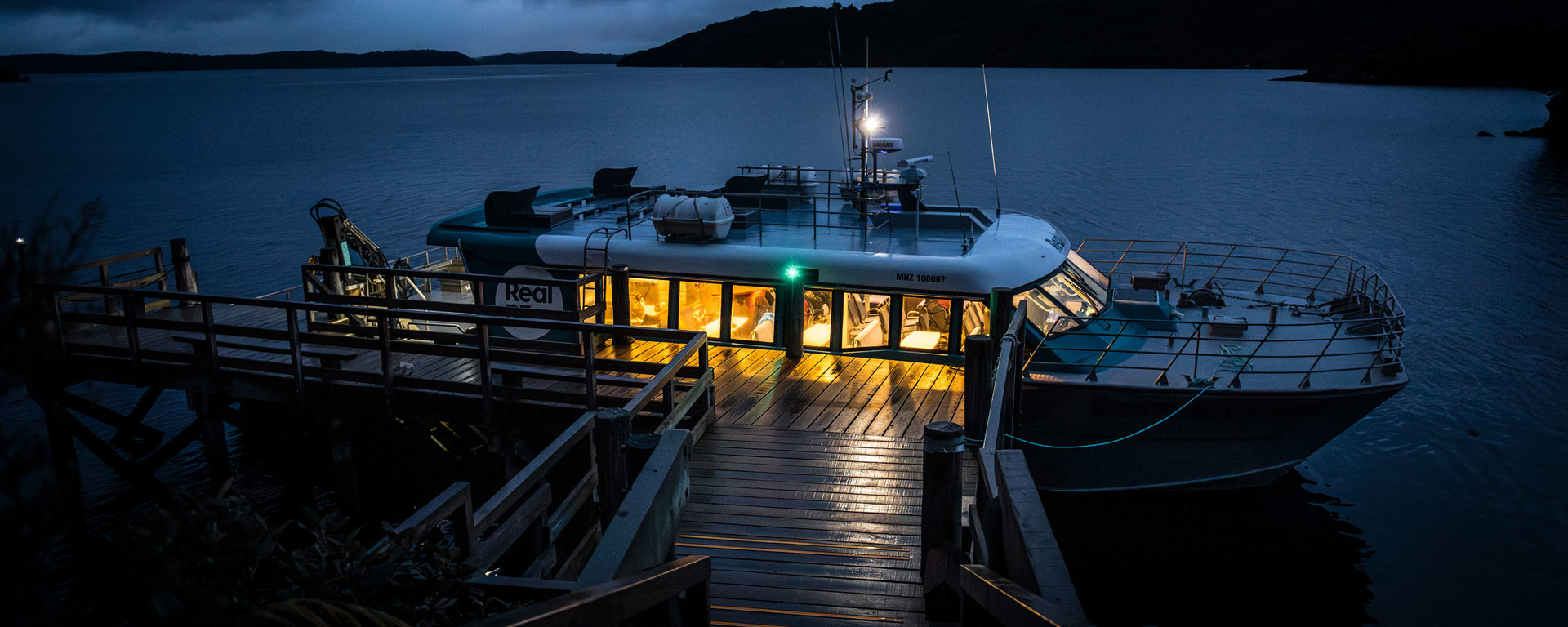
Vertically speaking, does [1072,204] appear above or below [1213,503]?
above

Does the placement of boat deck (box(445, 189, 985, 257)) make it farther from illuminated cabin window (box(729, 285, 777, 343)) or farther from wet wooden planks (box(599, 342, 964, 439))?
wet wooden planks (box(599, 342, 964, 439))

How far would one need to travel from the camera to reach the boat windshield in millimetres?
12602

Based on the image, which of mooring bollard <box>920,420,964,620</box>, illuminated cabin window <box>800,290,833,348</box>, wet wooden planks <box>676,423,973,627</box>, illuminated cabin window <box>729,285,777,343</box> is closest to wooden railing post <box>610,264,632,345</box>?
illuminated cabin window <box>729,285,777,343</box>

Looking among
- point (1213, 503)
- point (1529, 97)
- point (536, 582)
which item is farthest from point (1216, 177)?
point (1529, 97)

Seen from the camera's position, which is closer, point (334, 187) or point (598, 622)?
point (598, 622)

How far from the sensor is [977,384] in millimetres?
10156

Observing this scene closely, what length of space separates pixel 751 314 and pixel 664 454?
28.8 ft

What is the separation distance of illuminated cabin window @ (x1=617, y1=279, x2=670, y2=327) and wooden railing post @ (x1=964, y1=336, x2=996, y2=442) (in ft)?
17.8

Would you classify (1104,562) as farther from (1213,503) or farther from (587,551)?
(587,551)

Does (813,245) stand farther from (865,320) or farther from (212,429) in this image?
(212,429)

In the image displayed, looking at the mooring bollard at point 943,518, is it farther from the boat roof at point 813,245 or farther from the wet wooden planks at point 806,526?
the boat roof at point 813,245

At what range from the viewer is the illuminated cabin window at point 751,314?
13758 mm

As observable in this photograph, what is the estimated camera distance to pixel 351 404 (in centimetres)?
1168

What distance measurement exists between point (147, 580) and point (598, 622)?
159cm
